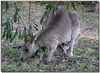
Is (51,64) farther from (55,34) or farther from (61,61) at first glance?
(55,34)

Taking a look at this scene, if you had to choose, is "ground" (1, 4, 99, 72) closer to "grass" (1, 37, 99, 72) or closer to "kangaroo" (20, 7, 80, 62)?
"grass" (1, 37, 99, 72)

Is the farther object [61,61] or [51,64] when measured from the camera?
[61,61]

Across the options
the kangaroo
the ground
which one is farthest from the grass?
the kangaroo

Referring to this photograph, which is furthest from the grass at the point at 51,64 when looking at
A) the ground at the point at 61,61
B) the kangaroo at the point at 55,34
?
the kangaroo at the point at 55,34

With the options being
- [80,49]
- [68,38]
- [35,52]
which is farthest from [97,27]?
[35,52]

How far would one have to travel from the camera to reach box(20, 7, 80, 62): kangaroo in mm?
5141

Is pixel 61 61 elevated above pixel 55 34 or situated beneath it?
situated beneath

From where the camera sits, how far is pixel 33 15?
361 inches

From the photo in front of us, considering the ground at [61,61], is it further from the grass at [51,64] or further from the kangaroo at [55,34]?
the kangaroo at [55,34]

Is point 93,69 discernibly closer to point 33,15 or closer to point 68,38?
point 68,38

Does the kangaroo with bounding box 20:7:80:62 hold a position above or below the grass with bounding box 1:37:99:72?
above

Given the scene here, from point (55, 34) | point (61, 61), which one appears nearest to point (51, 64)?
point (61, 61)

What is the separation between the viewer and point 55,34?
5.29 m

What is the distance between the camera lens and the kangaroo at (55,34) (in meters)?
5.14
